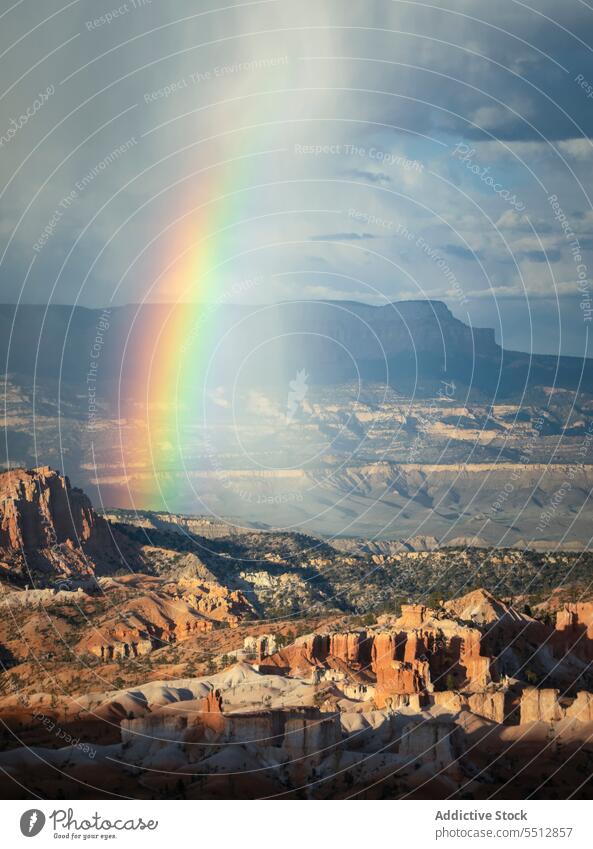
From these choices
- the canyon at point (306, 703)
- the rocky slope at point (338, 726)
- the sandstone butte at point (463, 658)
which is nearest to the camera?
the rocky slope at point (338, 726)

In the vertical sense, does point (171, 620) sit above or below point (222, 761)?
above

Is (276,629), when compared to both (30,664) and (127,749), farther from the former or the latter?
(127,749)

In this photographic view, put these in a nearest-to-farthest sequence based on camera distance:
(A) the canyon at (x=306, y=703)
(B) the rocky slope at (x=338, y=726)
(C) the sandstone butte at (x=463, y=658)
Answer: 1. (B) the rocky slope at (x=338, y=726)
2. (A) the canyon at (x=306, y=703)
3. (C) the sandstone butte at (x=463, y=658)

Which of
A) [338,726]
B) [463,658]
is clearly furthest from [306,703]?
[463,658]

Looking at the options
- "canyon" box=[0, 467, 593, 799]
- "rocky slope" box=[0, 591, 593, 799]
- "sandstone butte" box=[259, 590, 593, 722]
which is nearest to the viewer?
"rocky slope" box=[0, 591, 593, 799]

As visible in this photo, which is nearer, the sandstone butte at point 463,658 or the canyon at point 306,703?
the canyon at point 306,703

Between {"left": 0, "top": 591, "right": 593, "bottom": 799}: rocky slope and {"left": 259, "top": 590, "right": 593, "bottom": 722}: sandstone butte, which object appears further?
{"left": 259, "top": 590, "right": 593, "bottom": 722}: sandstone butte

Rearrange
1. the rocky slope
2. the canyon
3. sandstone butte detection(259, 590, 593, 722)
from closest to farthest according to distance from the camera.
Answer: the rocky slope → the canyon → sandstone butte detection(259, 590, 593, 722)
